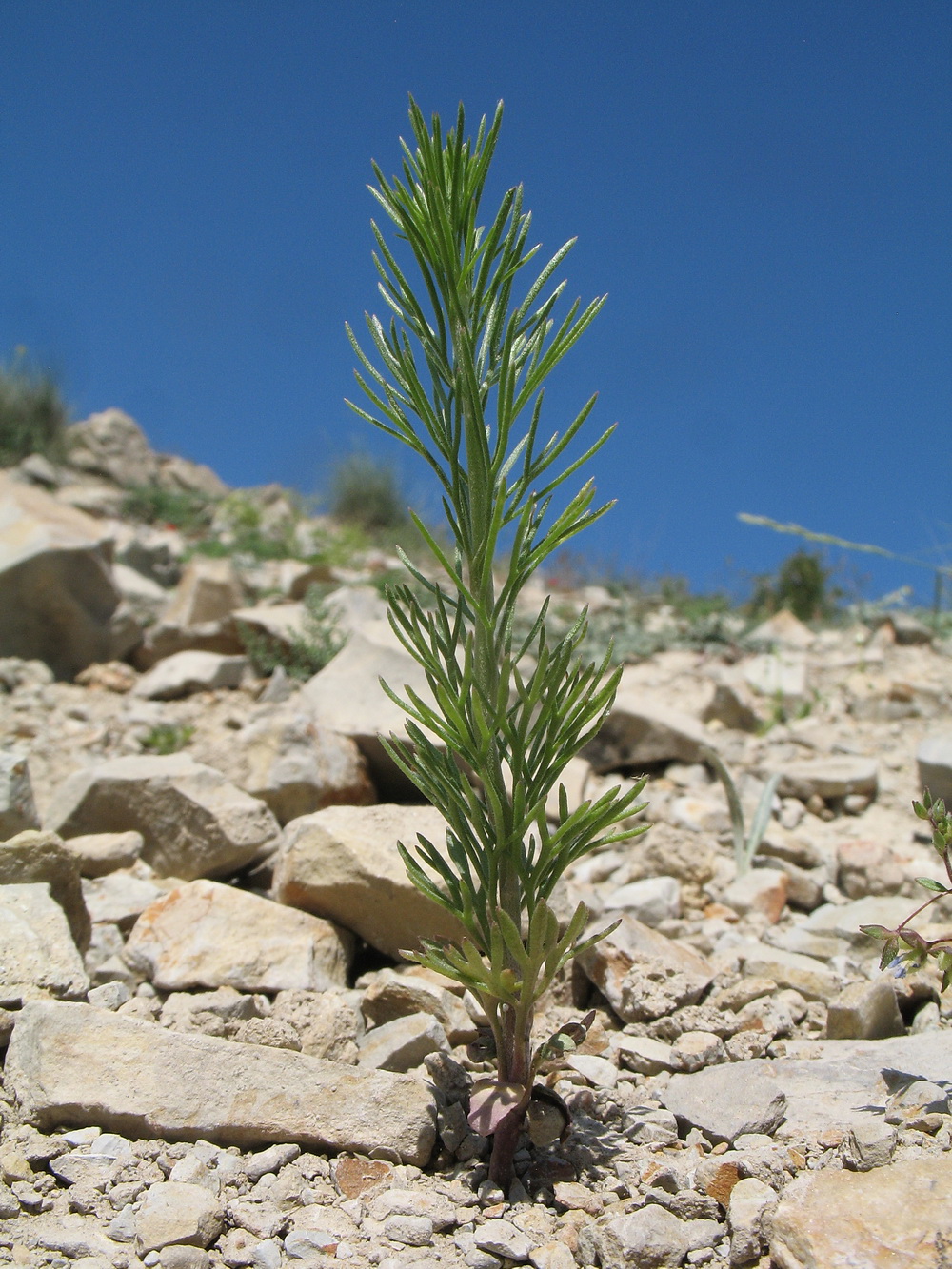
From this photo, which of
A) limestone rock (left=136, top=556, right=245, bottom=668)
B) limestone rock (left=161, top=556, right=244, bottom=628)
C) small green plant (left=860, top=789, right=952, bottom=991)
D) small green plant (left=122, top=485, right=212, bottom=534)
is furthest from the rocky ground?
small green plant (left=122, top=485, right=212, bottom=534)

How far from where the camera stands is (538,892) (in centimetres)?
198

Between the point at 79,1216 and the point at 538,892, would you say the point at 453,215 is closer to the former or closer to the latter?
the point at 538,892

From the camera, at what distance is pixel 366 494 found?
14.4 metres

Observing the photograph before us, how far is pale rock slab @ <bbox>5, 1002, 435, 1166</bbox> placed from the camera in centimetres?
201

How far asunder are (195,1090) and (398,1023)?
0.55 m

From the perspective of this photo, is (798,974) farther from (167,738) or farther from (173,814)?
(167,738)

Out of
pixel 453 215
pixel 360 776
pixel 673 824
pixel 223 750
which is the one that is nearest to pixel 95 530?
pixel 223 750

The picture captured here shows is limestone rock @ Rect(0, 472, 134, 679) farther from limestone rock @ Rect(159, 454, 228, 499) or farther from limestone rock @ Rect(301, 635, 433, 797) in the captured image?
limestone rock @ Rect(159, 454, 228, 499)

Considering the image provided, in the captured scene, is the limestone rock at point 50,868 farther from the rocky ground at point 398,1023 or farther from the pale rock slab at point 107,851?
the pale rock slab at point 107,851

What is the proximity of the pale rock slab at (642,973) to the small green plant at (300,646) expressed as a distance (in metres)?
3.33

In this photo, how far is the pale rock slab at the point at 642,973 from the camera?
263 cm

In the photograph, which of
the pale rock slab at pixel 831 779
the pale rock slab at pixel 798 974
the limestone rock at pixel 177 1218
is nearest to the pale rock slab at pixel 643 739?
the pale rock slab at pixel 831 779

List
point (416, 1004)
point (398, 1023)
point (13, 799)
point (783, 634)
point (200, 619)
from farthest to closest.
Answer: point (783, 634)
point (200, 619)
point (13, 799)
point (416, 1004)
point (398, 1023)

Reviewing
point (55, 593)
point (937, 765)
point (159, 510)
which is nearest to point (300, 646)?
point (55, 593)
